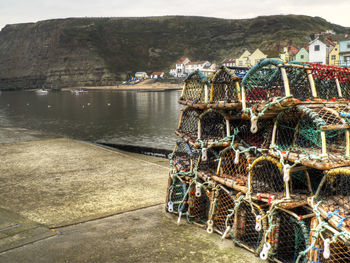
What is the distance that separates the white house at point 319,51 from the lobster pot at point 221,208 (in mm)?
54849

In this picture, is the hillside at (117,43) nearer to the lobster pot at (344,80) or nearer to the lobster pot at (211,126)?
the lobster pot at (344,80)

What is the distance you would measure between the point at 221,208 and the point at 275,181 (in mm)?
941

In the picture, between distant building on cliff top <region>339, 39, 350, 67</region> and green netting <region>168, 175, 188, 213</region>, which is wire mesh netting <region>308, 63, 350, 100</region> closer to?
green netting <region>168, 175, 188, 213</region>

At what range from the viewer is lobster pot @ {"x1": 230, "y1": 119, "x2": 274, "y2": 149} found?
529 centimetres

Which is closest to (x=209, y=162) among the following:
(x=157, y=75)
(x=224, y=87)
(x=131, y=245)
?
(x=224, y=87)

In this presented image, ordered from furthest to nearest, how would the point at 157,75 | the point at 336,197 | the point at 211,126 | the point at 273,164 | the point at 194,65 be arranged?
the point at 157,75, the point at 194,65, the point at 211,126, the point at 273,164, the point at 336,197

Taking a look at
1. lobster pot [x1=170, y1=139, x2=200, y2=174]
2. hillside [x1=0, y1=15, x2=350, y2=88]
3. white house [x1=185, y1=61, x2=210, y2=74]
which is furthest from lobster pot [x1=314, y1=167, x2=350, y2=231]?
hillside [x1=0, y1=15, x2=350, y2=88]

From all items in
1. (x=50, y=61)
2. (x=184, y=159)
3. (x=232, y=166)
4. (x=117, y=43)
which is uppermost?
(x=117, y=43)

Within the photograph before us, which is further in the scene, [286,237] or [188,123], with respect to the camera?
[188,123]

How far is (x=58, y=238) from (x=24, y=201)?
2411mm

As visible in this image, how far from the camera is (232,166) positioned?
5.61 meters

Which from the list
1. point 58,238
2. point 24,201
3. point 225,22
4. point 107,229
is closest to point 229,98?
point 107,229

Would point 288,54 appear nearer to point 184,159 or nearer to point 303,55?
point 303,55

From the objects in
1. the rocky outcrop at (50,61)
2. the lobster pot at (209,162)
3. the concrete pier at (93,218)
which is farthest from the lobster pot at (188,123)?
the rocky outcrop at (50,61)
